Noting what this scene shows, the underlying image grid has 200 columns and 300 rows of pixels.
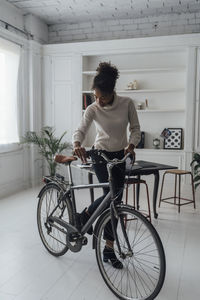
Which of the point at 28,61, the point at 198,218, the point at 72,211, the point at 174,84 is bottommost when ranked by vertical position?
the point at 198,218

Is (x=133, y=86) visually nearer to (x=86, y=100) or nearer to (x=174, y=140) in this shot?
(x=86, y=100)

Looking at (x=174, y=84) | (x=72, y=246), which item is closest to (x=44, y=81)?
(x=174, y=84)

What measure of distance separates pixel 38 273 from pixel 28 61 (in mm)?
4101

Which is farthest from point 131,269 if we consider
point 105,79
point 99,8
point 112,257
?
point 99,8

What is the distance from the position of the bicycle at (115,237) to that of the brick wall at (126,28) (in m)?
4.01

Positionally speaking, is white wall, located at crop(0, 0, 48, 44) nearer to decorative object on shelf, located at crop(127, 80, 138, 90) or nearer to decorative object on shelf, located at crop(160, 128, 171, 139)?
decorative object on shelf, located at crop(127, 80, 138, 90)

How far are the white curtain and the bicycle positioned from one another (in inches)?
101

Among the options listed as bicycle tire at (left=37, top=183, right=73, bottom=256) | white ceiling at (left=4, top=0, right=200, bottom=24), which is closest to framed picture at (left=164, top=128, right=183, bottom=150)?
white ceiling at (left=4, top=0, right=200, bottom=24)

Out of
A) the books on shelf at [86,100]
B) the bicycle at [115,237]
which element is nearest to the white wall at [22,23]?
the books on shelf at [86,100]

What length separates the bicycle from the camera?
202 centimetres

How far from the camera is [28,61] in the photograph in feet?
18.4

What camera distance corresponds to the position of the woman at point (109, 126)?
234 cm

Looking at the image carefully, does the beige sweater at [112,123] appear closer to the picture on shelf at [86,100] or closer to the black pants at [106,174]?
the black pants at [106,174]

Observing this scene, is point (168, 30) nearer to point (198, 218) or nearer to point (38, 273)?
point (198, 218)
